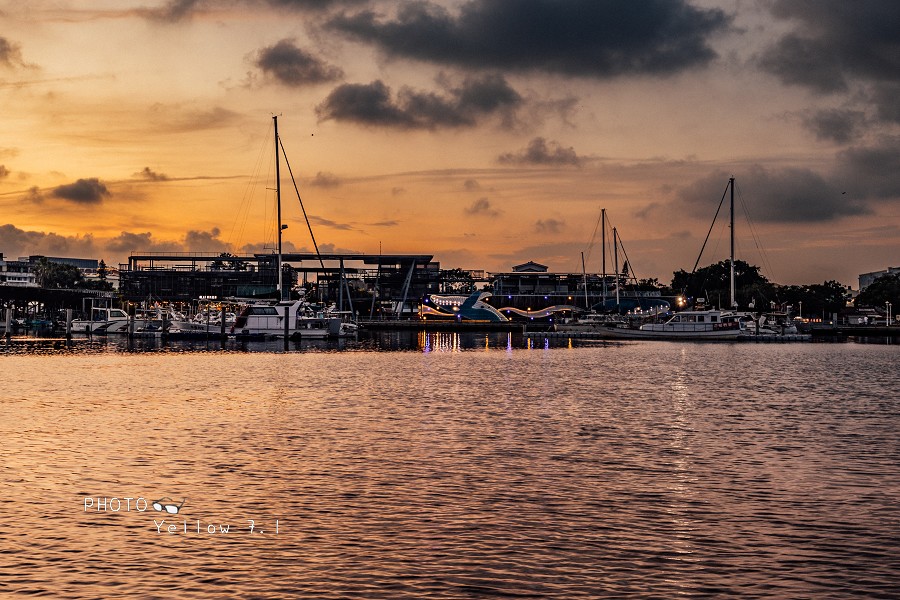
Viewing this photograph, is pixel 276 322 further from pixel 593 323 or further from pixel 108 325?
pixel 593 323

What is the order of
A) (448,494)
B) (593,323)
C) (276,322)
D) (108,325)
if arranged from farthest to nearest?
(593,323)
(108,325)
(276,322)
(448,494)

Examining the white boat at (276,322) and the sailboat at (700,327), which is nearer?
the white boat at (276,322)

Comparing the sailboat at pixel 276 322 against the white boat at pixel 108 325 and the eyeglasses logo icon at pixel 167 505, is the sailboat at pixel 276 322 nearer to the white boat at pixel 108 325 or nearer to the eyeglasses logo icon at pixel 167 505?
the white boat at pixel 108 325

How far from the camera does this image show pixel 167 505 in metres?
22.1

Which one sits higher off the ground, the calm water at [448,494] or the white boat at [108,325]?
the white boat at [108,325]

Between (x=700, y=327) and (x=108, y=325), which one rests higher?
(x=108, y=325)

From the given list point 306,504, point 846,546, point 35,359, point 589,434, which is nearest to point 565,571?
point 846,546

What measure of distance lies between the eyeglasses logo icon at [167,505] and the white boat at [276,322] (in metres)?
101

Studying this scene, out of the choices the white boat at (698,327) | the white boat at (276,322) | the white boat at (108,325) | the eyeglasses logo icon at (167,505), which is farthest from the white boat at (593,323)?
the eyeglasses logo icon at (167,505)

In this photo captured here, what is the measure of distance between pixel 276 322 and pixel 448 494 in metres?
104

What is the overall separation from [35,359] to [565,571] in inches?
3120

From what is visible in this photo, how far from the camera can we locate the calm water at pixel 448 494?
16.8 m

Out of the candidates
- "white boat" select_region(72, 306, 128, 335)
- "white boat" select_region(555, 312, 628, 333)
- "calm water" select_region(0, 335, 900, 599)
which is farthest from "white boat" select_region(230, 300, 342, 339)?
"calm water" select_region(0, 335, 900, 599)

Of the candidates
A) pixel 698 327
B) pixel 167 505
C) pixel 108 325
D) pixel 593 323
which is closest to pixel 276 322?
pixel 108 325
